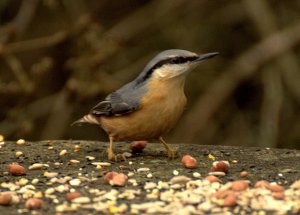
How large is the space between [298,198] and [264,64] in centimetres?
453

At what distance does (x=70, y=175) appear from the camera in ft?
16.9

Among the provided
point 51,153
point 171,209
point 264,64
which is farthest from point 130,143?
point 264,64

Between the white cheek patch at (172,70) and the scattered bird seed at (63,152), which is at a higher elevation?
the white cheek patch at (172,70)

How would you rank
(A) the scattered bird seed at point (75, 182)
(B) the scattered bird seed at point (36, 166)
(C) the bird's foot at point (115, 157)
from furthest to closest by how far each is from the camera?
(C) the bird's foot at point (115, 157)
(B) the scattered bird seed at point (36, 166)
(A) the scattered bird seed at point (75, 182)

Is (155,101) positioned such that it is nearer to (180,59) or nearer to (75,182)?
(180,59)

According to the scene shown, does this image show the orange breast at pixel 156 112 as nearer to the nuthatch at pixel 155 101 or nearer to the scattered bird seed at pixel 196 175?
the nuthatch at pixel 155 101

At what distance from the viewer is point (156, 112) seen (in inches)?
225

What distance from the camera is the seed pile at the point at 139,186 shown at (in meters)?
4.37

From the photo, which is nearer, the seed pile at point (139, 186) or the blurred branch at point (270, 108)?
the seed pile at point (139, 186)

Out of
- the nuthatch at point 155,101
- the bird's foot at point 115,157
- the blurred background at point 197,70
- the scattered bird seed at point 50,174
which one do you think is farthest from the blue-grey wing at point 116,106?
the blurred background at point 197,70

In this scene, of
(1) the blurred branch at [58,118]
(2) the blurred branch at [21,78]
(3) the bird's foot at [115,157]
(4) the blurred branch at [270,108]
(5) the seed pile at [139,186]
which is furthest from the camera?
(4) the blurred branch at [270,108]

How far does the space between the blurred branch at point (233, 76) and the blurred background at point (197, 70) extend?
1 centimetres

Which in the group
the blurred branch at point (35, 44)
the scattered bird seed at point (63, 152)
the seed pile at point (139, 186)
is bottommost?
the seed pile at point (139, 186)

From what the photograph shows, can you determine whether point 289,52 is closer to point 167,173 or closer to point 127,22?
point 127,22
